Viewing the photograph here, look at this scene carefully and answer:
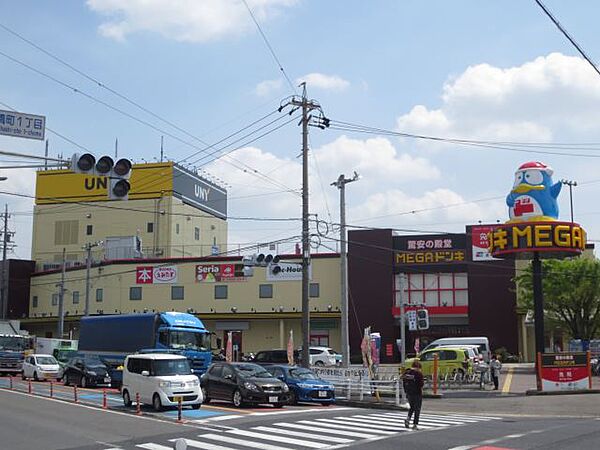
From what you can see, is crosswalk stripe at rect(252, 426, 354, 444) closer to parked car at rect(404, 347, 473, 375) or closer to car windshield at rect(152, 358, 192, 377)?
car windshield at rect(152, 358, 192, 377)

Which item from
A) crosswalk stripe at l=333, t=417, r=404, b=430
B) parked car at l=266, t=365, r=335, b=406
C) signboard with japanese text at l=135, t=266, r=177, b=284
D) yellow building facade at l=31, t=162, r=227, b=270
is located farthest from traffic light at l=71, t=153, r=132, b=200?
yellow building facade at l=31, t=162, r=227, b=270

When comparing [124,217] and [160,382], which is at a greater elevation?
[124,217]

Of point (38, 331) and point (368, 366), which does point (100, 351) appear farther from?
point (38, 331)

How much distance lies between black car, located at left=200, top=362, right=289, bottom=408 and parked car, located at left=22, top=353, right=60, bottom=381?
17321 mm

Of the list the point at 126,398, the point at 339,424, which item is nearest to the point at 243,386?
the point at 126,398

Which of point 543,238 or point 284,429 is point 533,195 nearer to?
point 543,238

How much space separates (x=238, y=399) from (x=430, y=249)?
38.7 m

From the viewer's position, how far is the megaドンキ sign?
31156mm

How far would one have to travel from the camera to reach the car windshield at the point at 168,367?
77.4 feet

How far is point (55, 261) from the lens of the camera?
81.4 meters

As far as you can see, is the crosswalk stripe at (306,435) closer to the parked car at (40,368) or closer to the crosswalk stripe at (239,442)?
the crosswalk stripe at (239,442)

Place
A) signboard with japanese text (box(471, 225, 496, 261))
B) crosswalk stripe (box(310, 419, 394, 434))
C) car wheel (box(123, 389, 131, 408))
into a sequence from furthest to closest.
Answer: signboard with japanese text (box(471, 225, 496, 261)), car wheel (box(123, 389, 131, 408)), crosswalk stripe (box(310, 419, 394, 434))

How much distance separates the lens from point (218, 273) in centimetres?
6500

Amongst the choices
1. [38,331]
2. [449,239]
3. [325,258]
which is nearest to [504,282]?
[449,239]
